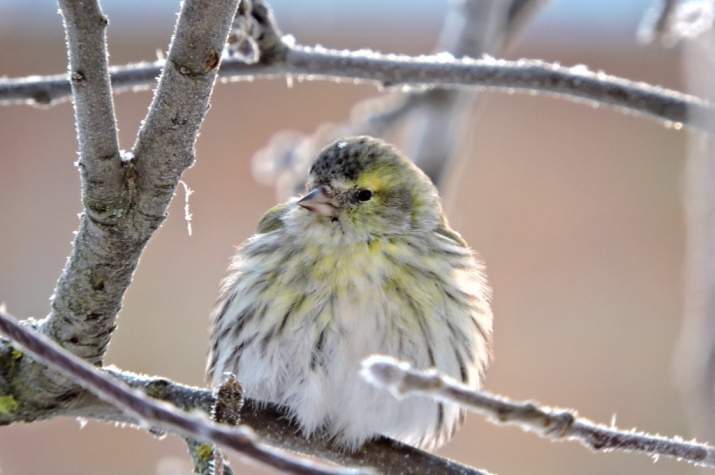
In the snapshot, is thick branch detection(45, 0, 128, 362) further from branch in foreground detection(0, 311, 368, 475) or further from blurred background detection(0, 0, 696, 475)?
blurred background detection(0, 0, 696, 475)

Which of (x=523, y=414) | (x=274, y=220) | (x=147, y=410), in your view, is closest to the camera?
(x=147, y=410)

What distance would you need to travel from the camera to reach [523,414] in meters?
0.94

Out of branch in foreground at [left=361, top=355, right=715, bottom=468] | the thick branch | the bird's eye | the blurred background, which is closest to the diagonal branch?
the thick branch

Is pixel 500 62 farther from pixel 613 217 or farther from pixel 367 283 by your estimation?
pixel 613 217

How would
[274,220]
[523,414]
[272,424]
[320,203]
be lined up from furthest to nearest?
[274,220]
[320,203]
[272,424]
[523,414]

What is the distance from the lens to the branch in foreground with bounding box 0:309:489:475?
1.57m

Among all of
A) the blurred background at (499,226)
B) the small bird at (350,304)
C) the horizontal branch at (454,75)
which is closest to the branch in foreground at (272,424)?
the small bird at (350,304)

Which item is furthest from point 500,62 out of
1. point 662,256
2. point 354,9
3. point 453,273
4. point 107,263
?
point 354,9

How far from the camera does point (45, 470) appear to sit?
5.05m

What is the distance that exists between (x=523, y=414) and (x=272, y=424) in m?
0.94

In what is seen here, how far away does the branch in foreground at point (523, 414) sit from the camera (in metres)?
0.84

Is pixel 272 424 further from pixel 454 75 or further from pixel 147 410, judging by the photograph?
pixel 147 410

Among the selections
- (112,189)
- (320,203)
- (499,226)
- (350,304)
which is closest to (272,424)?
(350,304)

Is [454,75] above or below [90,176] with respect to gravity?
above
